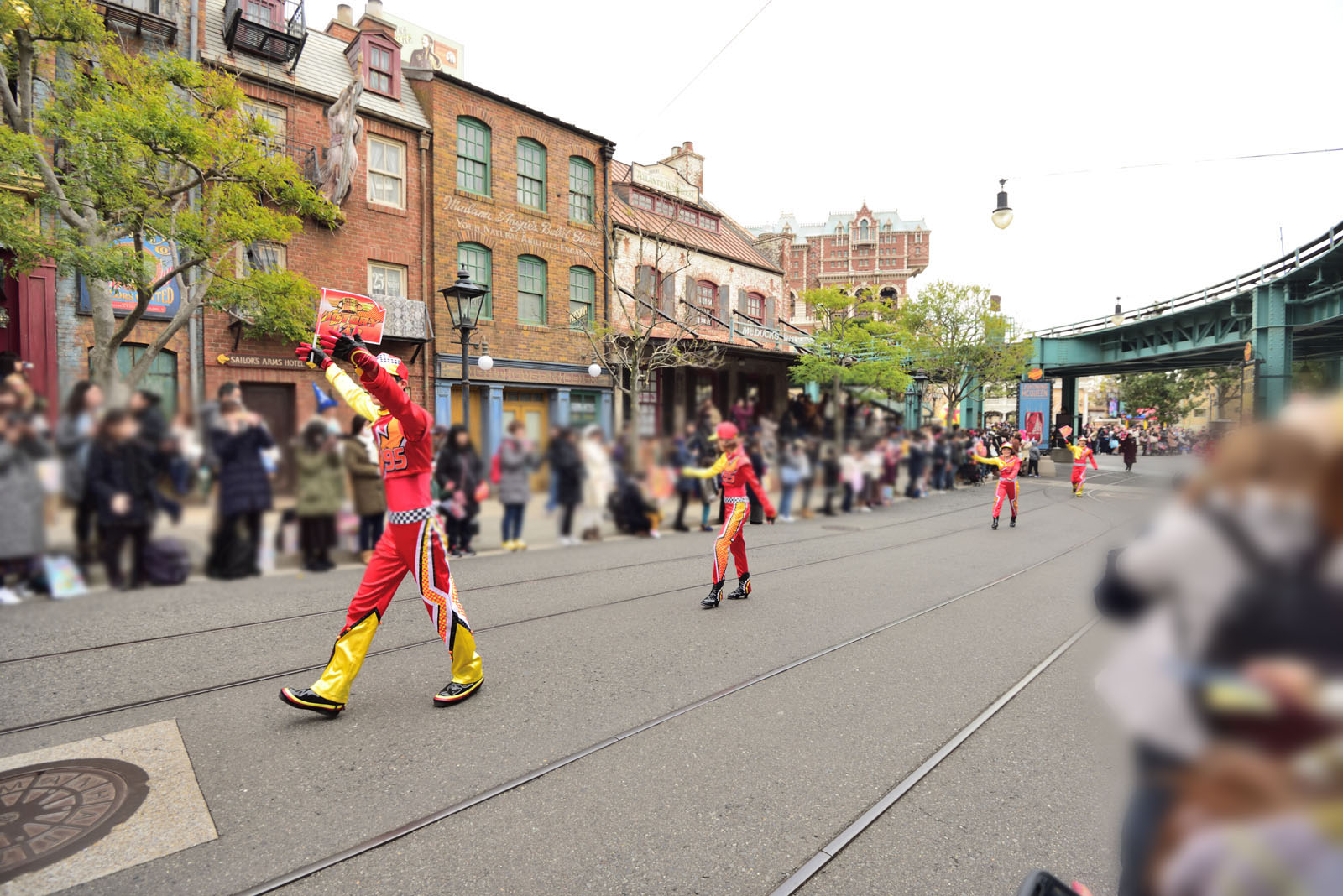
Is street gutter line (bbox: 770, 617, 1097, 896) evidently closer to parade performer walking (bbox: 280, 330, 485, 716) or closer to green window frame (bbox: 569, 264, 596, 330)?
parade performer walking (bbox: 280, 330, 485, 716)

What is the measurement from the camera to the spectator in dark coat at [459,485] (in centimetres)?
886

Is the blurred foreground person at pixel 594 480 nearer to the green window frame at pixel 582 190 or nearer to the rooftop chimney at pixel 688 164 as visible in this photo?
the green window frame at pixel 582 190

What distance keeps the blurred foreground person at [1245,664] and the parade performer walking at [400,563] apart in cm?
386

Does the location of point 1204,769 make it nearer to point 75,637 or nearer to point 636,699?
point 636,699

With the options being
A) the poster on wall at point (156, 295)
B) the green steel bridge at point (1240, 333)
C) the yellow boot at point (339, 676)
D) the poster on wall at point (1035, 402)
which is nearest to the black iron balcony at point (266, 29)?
the poster on wall at point (156, 295)

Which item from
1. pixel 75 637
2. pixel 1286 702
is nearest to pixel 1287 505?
pixel 1286 702

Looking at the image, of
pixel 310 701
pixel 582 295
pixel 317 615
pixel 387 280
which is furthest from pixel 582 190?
pixel 310 701

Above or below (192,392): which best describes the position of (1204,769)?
below

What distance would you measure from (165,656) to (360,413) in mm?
2780

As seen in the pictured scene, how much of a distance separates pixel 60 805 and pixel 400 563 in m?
1.90

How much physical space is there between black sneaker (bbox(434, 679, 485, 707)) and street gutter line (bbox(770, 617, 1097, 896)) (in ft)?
8.23

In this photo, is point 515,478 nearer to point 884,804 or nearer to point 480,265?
point 884,804

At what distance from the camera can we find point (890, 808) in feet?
10.8

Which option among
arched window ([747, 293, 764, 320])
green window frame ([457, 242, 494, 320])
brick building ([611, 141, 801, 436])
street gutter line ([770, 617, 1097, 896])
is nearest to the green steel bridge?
street gutter line ([770, 617, 1097, 896])
